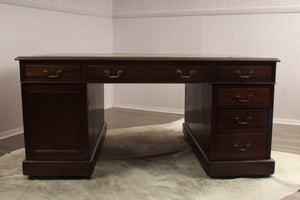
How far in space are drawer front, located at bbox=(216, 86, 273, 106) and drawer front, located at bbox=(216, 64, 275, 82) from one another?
68mm

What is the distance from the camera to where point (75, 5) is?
14.6 ft

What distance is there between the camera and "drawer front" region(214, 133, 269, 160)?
246 cm

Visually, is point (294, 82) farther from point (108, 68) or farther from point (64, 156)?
point (64, 156)

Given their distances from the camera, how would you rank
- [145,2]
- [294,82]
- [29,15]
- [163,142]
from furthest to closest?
1. [145,2]
2. [294,82]
3. [29,15]
4. [163,142]

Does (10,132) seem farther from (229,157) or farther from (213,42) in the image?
(213,42)

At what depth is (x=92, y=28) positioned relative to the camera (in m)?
4.82

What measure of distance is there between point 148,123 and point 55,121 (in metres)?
1.96

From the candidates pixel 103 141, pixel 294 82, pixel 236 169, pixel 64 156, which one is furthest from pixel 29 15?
pixel 294 82

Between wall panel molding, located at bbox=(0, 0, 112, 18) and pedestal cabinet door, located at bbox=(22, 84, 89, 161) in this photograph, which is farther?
wall panel molding, located at bbox=(0, 0, 112, 18)

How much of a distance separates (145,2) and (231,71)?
115 inches

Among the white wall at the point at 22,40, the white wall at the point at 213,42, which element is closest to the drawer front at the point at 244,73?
the white wall at the point at 213,42

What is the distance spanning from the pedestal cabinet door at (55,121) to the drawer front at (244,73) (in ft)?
3.38

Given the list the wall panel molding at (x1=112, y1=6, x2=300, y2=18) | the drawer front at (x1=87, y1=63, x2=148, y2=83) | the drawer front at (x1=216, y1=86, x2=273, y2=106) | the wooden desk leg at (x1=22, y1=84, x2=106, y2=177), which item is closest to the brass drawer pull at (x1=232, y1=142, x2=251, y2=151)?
the drawer front at (x1=216, y1=86, x2=273, y2=106)

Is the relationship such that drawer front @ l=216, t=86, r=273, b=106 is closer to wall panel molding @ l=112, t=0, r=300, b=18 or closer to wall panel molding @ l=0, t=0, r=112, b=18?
wall panel molding @ l=112, t=0, r=300, b=18
